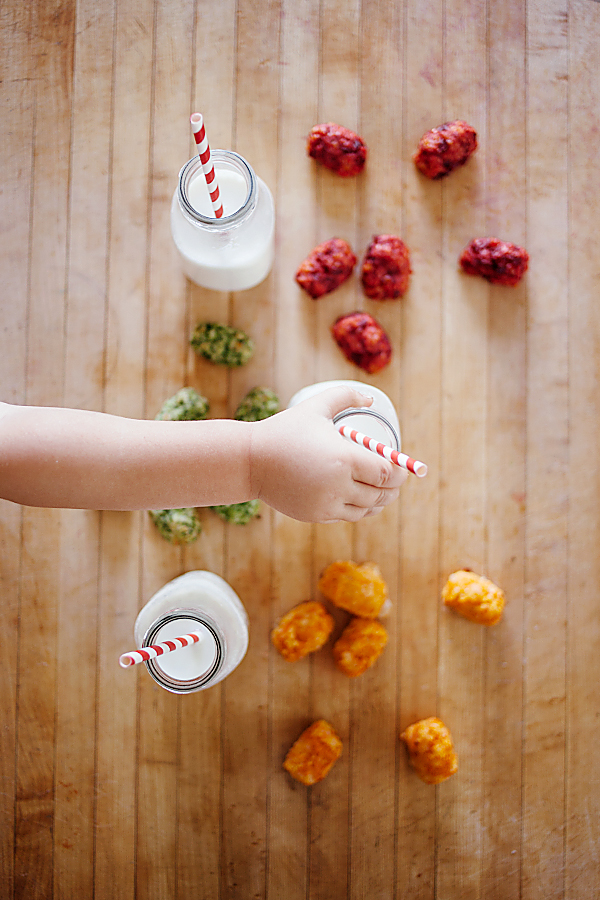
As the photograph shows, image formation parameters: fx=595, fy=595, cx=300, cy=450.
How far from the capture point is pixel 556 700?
46.4 inches

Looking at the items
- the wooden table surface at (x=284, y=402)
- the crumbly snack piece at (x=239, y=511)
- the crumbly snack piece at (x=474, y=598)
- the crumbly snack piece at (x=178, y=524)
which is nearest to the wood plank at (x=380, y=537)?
the wooden table surface at (x=284, y=402)

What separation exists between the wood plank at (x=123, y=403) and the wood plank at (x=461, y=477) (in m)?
0.59

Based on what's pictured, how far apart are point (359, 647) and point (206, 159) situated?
856mm

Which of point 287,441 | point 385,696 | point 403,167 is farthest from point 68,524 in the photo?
point 403,167

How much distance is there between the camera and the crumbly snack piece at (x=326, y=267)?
1.12 m

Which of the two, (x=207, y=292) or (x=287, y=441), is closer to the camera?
(x=287, y=441)

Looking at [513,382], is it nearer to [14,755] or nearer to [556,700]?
[556,700]

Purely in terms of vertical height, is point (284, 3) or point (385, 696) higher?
point (284, 3)

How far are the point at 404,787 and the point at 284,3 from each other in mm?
1534

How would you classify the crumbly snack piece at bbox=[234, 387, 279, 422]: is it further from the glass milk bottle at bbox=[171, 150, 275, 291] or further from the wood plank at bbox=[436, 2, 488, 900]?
the wood plank at bbox=[436, 2, 488, 900]

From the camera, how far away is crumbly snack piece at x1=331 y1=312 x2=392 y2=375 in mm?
1117

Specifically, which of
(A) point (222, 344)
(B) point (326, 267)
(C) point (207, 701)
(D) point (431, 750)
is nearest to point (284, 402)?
(A) point (222, 344)

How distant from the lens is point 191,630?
0.96m

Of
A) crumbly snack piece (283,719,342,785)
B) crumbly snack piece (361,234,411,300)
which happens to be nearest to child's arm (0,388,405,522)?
crumbly snack piece (361,234,411,300)
